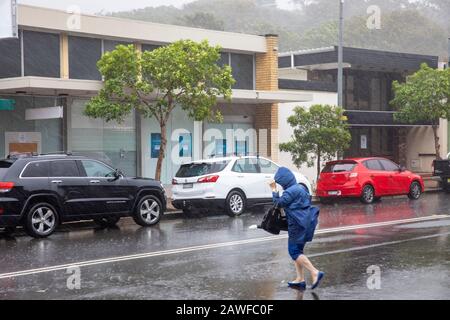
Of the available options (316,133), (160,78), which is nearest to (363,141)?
(316,133)

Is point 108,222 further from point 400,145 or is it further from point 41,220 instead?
point 400,145

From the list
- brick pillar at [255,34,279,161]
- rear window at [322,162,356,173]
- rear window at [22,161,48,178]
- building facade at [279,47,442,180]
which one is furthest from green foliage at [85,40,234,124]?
building facade at [279,47,442,180]

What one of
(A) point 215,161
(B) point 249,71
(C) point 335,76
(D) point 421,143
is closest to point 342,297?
(A) point 215,161

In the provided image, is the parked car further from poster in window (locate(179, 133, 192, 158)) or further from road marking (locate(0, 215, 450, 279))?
road marking (locate(0, 215, 450, 279))

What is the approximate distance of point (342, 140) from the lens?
2492 cm

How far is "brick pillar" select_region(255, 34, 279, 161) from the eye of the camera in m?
27.4

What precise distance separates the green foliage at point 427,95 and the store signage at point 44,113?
50.6ft

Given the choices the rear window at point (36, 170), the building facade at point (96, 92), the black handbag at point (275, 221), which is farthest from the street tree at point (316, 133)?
the black handbag at point (275, 221)

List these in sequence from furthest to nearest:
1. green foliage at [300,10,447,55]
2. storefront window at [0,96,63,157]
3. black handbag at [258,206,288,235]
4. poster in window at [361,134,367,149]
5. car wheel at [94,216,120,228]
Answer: green foliage at [300,10,447,55], poster in window at [361,134,367,149], storefront window at [0,96,63,157], car wheel at [94,216,120,228], black handbag at [258,206,288,235]

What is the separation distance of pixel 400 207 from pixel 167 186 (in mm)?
8185

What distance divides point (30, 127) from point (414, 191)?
40.2 ft

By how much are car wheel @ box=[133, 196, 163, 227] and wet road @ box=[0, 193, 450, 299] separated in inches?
8.9

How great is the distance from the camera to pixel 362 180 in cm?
2231

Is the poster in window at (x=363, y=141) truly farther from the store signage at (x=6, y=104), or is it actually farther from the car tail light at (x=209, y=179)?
the store signage at (x=6, y=104)
